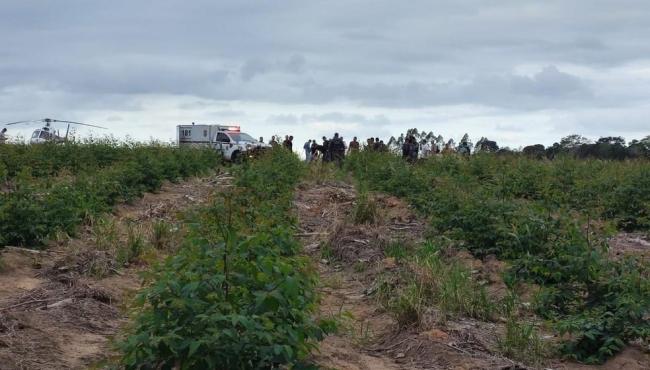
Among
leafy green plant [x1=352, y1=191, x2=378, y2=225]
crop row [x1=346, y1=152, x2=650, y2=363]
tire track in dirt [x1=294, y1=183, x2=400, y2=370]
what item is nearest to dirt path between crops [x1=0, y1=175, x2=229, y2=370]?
tire track in dirt [x1=294, y1=183, x2=400, y2=370]

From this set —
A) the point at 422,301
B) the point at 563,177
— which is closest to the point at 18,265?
the point at 422,301

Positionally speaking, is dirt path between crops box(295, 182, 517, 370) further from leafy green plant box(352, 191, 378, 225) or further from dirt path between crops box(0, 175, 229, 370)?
dirt path between crops box(0, 175, 229, 370)

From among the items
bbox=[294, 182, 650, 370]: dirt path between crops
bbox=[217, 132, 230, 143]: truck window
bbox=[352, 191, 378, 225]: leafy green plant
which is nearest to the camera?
bbox=[294, 182, 650, 370]: dirt path between crops

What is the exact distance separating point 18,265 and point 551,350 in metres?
5.50

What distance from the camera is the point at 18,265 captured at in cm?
907

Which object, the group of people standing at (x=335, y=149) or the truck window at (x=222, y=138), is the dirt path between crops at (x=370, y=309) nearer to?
the group of people standing at (x=335, y=149)

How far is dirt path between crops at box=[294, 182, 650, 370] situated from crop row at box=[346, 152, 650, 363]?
23 centimetres

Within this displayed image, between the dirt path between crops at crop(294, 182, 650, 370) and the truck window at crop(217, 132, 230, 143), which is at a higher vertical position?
the truck window at crop(217, 132, 230, 143)

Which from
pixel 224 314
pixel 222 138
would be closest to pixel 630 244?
pixel 224 314

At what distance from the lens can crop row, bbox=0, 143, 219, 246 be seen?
→ 10.0m

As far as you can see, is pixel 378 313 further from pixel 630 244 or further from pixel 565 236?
pixel 630 244

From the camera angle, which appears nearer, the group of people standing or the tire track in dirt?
the tire track in dirt

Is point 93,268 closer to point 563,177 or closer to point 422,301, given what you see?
point 422,301

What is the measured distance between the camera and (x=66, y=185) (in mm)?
12047
